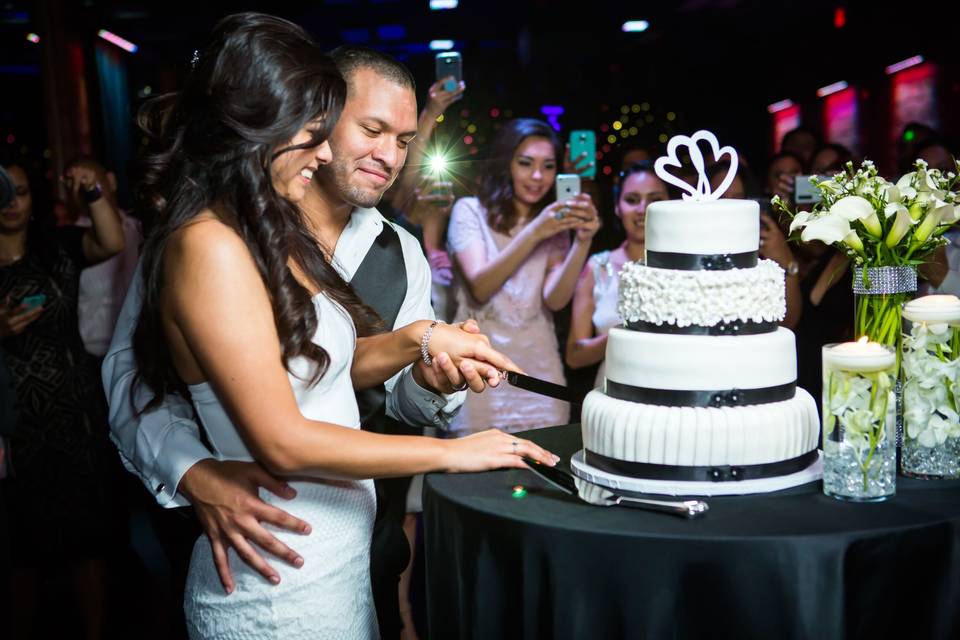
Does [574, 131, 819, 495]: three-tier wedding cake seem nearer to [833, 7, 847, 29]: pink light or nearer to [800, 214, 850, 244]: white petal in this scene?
[800, 214, 850, 244]: white petal

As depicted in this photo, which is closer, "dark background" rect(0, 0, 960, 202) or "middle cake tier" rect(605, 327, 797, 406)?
"middle cake tier" rect(605, 327, 797, 406)

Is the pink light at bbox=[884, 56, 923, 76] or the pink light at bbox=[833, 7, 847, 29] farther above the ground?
the pink light at bbox=[833, 7, 847, 29]

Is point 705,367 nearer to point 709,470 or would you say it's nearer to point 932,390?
point 709,470

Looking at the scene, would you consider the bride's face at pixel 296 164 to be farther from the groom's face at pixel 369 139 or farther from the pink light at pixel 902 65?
the pink light at pixel 902 65

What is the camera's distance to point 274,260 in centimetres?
158

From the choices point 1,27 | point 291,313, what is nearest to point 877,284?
point 291,313

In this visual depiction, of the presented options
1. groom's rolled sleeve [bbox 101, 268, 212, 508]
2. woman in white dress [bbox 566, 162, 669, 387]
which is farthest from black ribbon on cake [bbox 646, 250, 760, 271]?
woman in white dress [bbox 566, 162, 669, 387]

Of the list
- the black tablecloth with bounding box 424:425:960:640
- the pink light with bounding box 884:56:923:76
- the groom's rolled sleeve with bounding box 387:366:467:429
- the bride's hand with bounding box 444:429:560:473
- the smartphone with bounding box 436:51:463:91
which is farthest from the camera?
the pink light with bounding box 884:56:923:76

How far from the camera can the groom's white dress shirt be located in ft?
5.73

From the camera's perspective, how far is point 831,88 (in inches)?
391

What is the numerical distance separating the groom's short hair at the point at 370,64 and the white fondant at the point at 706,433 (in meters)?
1.33

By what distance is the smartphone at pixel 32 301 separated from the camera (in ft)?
10.8

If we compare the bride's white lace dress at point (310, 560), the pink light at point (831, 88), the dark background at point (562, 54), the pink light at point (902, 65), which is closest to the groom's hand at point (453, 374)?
the bride's white lace dress at point (310, 560)

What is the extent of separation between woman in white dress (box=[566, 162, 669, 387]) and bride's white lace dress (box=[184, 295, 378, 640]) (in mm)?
2096
